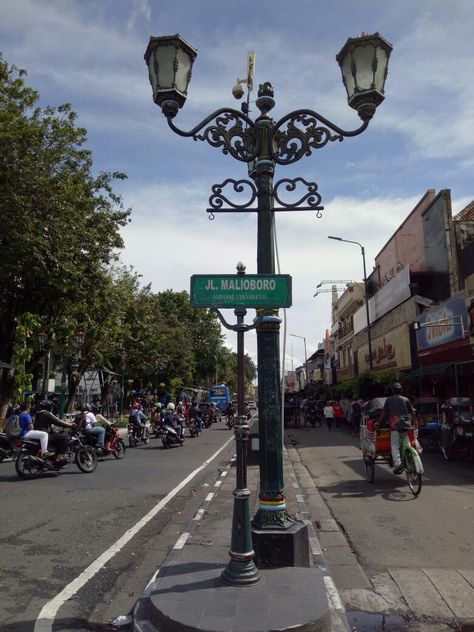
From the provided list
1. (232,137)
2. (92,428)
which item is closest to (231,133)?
(232,137)


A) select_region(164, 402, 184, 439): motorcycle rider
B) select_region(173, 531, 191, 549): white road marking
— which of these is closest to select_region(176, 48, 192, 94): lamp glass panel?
select_region(173, 531, 191, 549): white road marking

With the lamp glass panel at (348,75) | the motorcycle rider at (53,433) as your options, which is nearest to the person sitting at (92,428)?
the motorcycle rider at (53,433)

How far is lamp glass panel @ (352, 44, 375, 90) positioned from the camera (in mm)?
5328

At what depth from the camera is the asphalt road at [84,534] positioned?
4621 mm

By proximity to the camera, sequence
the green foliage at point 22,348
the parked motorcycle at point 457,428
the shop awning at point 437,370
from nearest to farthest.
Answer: the parked motorcycle at point 457,428
the shop awning at point 437,370
the green foliage at point 22,348

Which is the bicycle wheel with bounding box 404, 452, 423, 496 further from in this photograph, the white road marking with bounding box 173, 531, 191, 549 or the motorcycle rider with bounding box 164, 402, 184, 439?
the motorcycle rider with bounding box 164, 402, 184, 439

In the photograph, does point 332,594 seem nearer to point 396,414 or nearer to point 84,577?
point 84,577

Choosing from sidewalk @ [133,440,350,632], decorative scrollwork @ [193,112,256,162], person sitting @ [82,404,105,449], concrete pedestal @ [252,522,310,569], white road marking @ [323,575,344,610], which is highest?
decorative scrollwork @ [193,112,256,162]

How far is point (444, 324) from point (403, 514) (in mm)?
13792

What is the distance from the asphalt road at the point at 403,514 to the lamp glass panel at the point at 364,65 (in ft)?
16.4

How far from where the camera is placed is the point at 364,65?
5.38 m

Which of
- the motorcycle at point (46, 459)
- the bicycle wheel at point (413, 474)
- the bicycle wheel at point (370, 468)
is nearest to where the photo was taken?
the bicycle wheel at point (413, 474)

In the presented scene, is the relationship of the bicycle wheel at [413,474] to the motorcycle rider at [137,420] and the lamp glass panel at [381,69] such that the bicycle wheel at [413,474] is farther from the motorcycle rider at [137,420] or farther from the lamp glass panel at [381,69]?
the motorcycle rider at [137,420]

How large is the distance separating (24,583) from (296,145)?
16.9 feet
